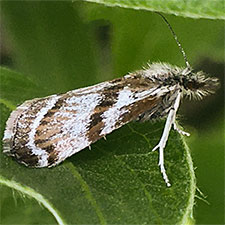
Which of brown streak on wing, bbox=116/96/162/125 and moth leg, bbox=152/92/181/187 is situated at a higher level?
brown streak on wing, bbox=116/96/162/125

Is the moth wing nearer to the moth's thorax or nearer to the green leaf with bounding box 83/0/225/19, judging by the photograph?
the moth's thorax

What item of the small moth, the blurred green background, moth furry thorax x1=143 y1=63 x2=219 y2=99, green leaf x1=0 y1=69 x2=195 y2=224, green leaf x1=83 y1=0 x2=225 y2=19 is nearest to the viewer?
green leaf x1=83 y1=0 x2=225 y2=19

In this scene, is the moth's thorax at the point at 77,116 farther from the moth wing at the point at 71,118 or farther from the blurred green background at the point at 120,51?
the blurred green background at the point at 120,51

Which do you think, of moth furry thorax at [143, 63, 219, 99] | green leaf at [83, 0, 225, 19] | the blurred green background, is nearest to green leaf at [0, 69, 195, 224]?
moth furry thorax at [143, 63, 219, 99]

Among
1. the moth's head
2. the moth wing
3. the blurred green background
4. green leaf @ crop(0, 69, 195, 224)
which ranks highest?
the blurred green background

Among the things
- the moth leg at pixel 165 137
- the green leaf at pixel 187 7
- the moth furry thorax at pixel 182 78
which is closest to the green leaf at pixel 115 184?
the moth leg at pixel 165 137

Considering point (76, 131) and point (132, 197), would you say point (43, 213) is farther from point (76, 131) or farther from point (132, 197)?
point (132, 197)

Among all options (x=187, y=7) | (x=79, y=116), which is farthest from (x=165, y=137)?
(x=187, y=7)

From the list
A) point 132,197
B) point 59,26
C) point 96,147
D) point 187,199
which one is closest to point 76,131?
point 96,147
